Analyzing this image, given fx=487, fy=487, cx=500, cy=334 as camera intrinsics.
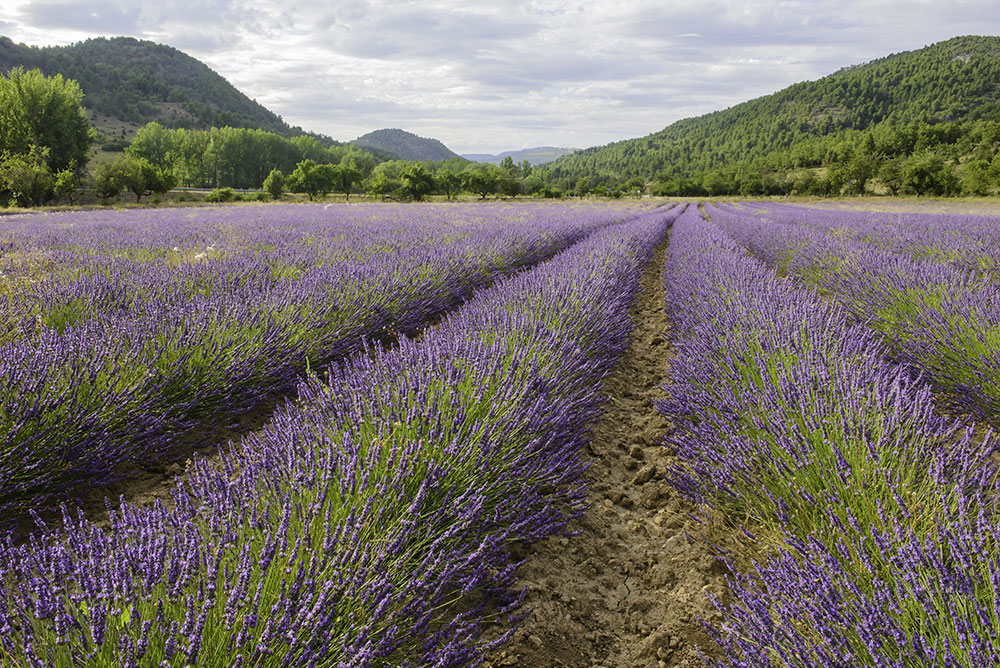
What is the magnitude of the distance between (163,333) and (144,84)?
161948 mm

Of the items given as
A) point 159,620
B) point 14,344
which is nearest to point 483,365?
point 159,620

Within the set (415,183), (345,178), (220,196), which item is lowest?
(220,196)

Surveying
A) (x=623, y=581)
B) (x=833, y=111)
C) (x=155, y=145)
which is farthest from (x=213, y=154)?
(x=833, y=111)

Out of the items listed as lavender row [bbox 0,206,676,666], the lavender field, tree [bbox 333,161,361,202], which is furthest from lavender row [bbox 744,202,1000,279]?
tree [bbox 333,161,361,202]

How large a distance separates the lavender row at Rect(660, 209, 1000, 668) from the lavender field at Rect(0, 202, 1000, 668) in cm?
1

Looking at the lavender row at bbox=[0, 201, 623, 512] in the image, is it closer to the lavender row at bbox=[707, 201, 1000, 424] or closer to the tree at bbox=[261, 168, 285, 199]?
the lavender row at bbox=[707, 201, 1000, 424]

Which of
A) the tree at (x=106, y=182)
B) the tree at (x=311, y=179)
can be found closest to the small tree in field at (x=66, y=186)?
the tree at (x=106, y=182)

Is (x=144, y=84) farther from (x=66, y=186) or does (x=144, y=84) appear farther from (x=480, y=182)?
(x=66, y=186)

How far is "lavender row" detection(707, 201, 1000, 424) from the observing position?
2855 millimetres

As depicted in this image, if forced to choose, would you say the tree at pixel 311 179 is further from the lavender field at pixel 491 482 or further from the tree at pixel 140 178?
the lavender field at pixel 491 482

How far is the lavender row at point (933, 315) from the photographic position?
2855mm

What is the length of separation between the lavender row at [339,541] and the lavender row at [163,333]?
64 centimetres

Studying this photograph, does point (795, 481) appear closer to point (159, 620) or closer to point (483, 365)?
point (483, 365)

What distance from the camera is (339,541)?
1.13 metres
